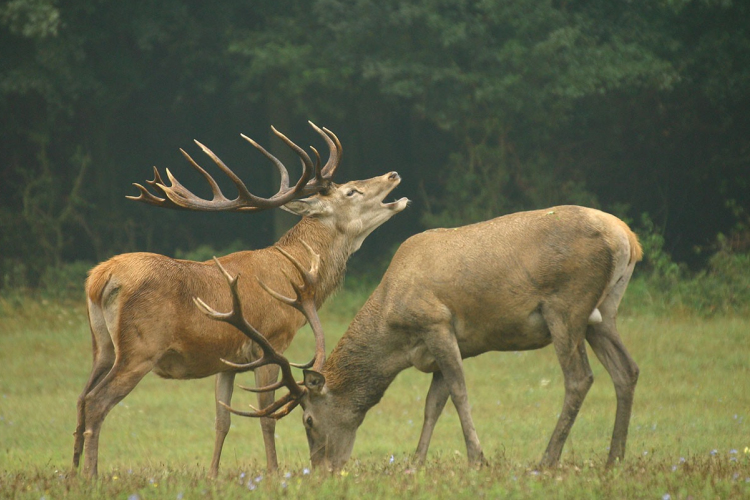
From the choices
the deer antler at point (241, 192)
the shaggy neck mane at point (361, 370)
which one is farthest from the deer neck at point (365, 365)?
the deer antler at point (241, 192)

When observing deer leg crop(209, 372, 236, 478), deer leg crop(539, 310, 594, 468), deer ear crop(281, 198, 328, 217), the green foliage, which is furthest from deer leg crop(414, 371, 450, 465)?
the green foliage

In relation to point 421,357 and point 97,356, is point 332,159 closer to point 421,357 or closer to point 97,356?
point 421,357

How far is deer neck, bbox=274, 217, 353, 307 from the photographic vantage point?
8.23 meters

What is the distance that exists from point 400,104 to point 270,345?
14.2 metres

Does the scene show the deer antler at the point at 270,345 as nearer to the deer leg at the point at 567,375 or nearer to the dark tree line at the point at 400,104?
the deer leg at the point at 567,375

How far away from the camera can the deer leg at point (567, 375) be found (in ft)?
22.2

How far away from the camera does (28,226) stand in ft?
63.5

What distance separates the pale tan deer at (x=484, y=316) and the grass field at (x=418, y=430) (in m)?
0.40

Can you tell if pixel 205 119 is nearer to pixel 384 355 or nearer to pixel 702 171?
pixel 702 171

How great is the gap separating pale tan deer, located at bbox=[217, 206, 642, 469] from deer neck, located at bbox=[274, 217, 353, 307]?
1.01 meters

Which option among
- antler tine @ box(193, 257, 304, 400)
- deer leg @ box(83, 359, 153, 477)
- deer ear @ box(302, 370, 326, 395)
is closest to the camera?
antler tine @ box(193, 257, 304, 400)

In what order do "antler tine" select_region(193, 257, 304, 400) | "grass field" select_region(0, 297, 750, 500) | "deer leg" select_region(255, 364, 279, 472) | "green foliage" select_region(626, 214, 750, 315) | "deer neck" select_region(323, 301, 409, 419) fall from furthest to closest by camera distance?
"green foliage" select_region(626, 214, 750, 315), "deer leg" select_region(255, 364, 279, 472), "deer neck" select_region(323, 301, 409, 419), "antler tine" select_region(193, 257, 304, 400), "grass field" select_region(0, 297, 750, 500)

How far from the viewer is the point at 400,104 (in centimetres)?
2052

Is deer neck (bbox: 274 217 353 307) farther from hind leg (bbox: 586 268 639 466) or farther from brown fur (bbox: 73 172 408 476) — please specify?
hind leg (bbox: 586 268 639 466)
